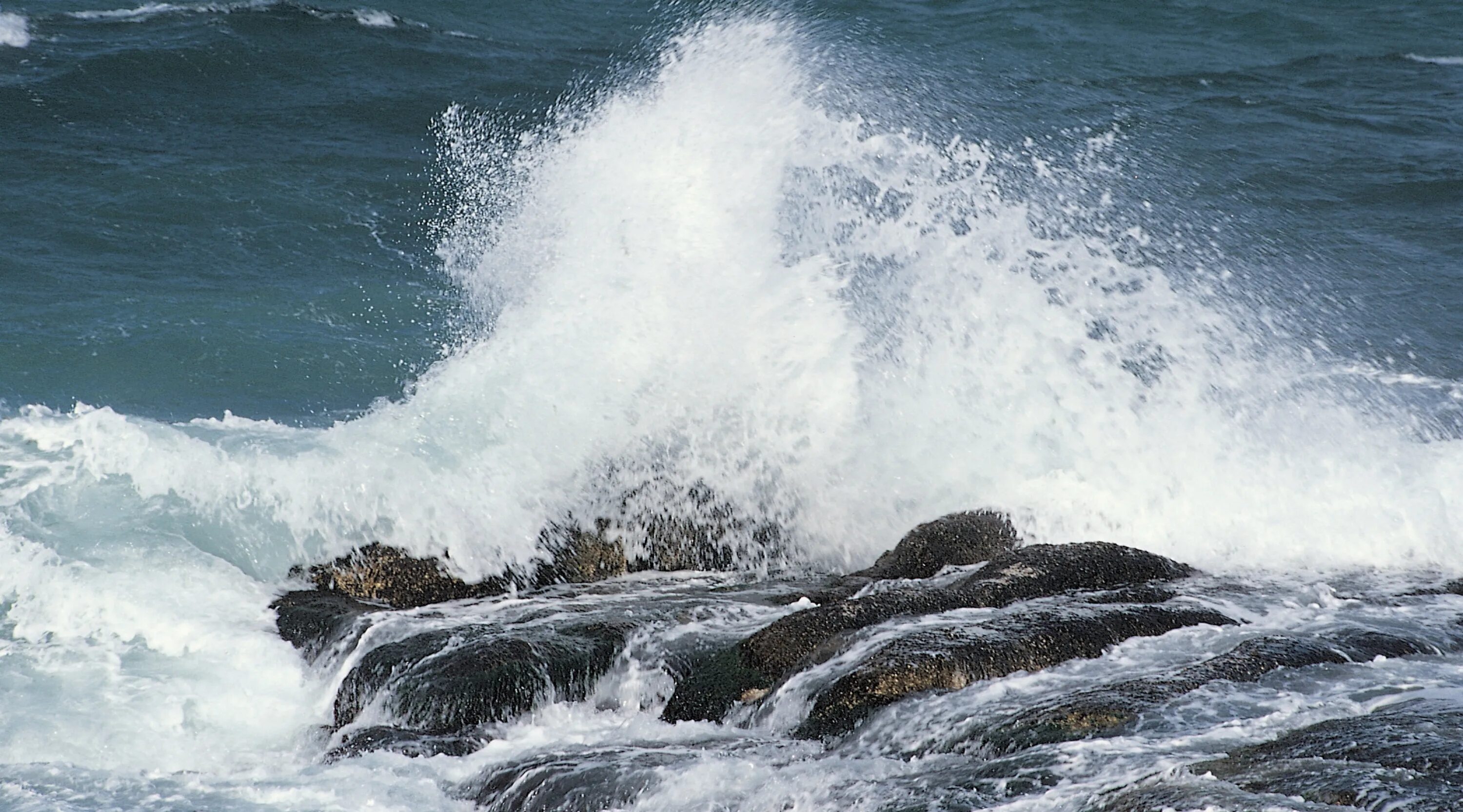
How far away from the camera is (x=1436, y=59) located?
17.6 metres

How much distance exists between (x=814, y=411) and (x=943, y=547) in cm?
154

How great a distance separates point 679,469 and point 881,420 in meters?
1.21

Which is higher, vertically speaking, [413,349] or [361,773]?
[413,349]

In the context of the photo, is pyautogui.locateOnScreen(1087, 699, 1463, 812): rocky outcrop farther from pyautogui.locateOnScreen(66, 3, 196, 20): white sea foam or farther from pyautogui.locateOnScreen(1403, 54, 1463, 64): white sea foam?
pyautogui.locateOnScreen(1403, 54, 1463, 64): white sea foam

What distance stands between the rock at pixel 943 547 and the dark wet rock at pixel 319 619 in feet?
7.05

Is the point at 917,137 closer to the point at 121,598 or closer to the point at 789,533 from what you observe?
the point at 789,533

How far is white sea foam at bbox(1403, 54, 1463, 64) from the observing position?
690 inches

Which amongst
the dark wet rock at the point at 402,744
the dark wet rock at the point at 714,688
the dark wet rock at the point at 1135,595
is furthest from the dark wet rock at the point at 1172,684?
the dark wet rock at the point at 402,744

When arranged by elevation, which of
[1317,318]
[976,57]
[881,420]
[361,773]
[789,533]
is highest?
[976,57]

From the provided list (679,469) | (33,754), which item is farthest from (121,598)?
(679,469)

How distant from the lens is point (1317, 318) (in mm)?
10625

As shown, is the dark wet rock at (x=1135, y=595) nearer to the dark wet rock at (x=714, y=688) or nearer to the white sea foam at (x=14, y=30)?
the dark wet rock at (x=714, y=688)

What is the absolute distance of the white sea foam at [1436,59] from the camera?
1752cm

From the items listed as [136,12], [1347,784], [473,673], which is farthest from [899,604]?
[136,12]
